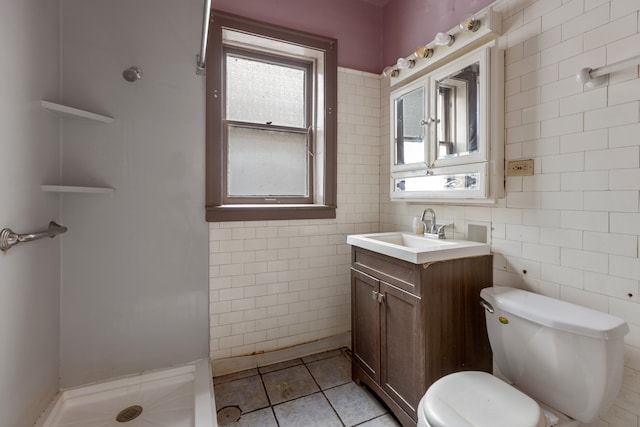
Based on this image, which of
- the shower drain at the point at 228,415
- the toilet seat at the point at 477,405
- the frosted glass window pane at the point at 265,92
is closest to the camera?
the toilet seat at the point at 477,405

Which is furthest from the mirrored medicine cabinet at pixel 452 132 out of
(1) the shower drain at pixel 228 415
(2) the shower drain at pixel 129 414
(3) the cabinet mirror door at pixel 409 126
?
(2) the shower drain at pixel 129 414

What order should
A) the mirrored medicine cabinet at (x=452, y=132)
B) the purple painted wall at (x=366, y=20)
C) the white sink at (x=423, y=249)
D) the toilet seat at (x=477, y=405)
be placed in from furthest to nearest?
1. the purple painted wall at (x=366, y=20)
2. the mirrored medicine cabinet at (x=452, y=132)
3. the white sink at (x=423, y=249)
4. the toilet seat at (x=477, y=405)

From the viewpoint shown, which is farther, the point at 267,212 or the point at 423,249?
the point at 267,212

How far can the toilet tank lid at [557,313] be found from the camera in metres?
1.00

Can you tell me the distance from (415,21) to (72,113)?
88.4 inches

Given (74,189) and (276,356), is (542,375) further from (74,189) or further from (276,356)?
(74,189)

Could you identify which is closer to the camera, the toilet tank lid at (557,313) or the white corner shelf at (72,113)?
the toilet tank lid at (557,313)

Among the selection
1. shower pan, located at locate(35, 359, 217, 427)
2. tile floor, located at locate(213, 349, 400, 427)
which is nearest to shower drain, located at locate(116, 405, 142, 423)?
shower pan, located at locate(35, 359, 217, 427)

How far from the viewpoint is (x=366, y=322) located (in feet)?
5.99

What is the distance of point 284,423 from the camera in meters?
1.60

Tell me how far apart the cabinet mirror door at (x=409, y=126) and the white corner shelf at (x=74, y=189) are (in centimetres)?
184

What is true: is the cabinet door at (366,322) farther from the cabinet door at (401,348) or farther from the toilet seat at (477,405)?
the toilet seat at (477,405)

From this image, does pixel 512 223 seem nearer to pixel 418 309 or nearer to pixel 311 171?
pixel 418 309

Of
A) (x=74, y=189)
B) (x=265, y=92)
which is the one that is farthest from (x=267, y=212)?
(x=74, y=189)
